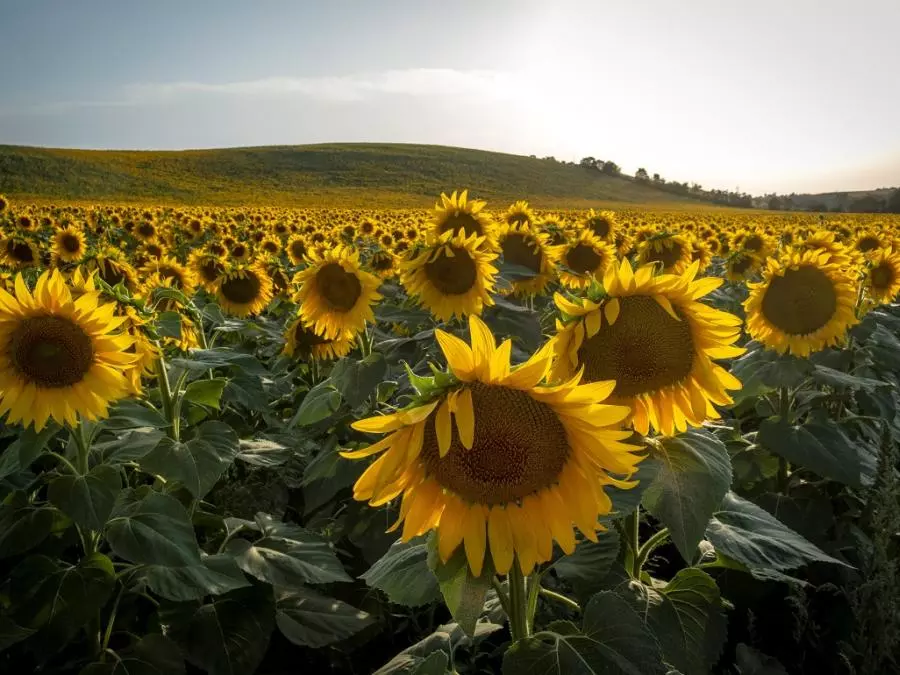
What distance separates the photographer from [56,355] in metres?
2.62

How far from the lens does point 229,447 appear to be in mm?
2855

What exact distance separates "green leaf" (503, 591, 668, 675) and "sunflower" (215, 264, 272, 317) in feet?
19.8

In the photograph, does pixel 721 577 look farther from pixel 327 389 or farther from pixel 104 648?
pixel 104 648

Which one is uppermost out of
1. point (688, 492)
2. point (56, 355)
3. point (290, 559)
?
point (56, 355)

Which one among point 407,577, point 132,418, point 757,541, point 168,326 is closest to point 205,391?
point 168,326

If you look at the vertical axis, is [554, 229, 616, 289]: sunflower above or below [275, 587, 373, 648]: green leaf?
above

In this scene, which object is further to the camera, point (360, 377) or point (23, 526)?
point (360, 377)

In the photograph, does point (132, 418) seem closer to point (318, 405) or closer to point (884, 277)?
point (318, 405)

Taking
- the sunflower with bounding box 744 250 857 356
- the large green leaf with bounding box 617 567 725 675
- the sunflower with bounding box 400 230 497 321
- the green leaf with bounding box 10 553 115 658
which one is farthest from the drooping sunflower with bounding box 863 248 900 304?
the green leaf with bounding box 10 553 115 658

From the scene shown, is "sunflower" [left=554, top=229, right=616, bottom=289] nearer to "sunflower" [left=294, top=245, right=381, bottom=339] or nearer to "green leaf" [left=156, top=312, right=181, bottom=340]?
"sunflower" [left=294, top=245, right=381, bottom=339]

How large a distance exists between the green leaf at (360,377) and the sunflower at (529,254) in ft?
6.69

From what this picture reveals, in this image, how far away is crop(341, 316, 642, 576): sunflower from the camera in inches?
56.9

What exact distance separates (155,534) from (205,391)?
99 cm

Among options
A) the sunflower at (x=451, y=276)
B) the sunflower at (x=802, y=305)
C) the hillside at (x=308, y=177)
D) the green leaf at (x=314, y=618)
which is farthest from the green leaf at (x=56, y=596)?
the hillside at (x=308, y=177)
